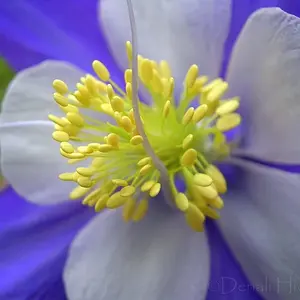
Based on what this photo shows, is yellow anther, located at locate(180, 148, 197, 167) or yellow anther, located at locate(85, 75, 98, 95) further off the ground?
yellow anther, located at locate(85, 75, 98, 95)

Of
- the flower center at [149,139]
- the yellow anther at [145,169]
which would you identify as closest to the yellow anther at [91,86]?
the flower center at [149,139]

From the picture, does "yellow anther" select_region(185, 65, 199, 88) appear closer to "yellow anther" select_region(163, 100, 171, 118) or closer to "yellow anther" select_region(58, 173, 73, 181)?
"yellow anther" select_region(163, 100, 171, 118)

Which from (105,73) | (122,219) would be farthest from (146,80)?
(122,219)

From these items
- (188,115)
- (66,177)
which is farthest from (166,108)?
(66,177)

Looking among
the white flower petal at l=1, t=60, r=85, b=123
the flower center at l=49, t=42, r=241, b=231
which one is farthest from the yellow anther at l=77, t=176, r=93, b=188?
the white flower petal at l=1, t=60, r=85, b=123

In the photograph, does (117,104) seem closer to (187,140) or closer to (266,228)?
(187,140)

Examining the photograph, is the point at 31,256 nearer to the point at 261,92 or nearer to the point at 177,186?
the point at 177,186

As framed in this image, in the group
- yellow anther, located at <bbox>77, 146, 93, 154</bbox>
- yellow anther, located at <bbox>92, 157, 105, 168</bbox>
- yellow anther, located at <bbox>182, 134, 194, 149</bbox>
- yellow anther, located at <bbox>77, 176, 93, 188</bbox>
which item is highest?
yellow anther, located at <bbox>182, 134, 194, 149</bbox>
